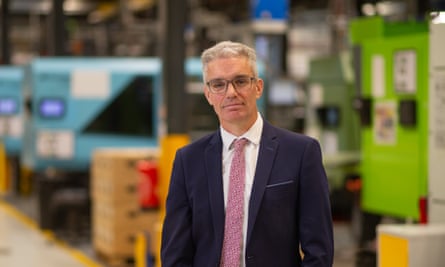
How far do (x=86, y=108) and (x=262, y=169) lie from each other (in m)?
9.37

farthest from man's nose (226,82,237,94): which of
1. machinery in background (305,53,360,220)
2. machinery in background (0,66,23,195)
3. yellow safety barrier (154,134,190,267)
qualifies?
machinery in background (0,66,23,195)

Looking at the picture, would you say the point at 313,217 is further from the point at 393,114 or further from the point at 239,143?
the point at 393,114

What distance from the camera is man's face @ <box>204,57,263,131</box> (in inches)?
133

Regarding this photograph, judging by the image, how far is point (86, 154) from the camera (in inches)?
494

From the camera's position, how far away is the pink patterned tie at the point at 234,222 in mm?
3396

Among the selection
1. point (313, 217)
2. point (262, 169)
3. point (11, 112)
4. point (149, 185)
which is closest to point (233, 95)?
point (262, 169)

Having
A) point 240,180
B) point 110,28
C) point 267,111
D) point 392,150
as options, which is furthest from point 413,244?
point 110,28

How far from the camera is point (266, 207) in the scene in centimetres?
338

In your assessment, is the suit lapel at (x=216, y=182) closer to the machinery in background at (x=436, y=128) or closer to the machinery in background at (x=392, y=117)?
the machinery in background at (x=436, y=128)

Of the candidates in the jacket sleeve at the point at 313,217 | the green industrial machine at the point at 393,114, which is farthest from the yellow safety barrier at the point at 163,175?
the jacket sleeve at the point at 313,217

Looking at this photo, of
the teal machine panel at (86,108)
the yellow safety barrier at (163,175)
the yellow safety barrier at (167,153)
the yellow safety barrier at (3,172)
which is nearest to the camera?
the yellow safety barrier at (163,175)

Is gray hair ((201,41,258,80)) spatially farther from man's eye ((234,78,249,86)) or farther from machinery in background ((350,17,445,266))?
machinery in background ((350,17,445,266))

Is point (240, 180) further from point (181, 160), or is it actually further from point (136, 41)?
point (136, 41)

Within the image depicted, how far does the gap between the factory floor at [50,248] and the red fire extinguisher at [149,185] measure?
6.55ft
